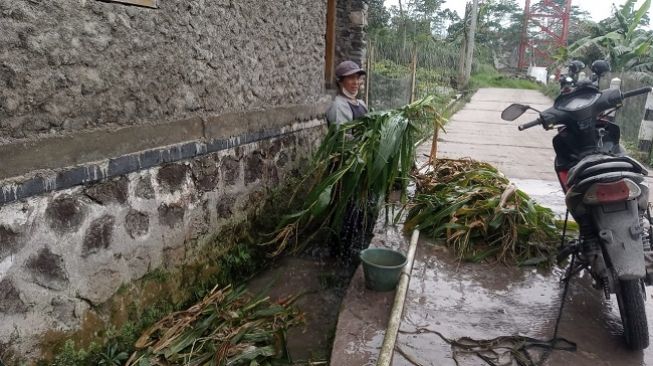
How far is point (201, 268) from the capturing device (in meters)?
2.93

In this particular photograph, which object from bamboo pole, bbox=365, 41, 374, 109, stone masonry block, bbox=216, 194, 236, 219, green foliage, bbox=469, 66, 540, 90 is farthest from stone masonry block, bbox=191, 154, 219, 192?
green foliage, bbox=469, 66, 540, 90

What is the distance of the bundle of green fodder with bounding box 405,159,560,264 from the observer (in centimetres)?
333

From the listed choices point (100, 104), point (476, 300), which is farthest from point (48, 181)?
point (476, 300)

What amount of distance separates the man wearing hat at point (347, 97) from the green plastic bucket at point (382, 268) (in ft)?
4.73

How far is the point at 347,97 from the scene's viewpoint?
419cm

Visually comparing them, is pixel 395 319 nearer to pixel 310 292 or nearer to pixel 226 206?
pixel 310 292

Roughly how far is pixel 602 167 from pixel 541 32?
35.9m

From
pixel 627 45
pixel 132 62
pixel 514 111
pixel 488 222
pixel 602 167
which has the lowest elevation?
pixel 488 222

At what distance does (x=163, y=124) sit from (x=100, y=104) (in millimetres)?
391

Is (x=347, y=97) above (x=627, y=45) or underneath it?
underneath

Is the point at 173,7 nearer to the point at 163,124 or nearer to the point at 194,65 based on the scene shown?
the point at 194,65

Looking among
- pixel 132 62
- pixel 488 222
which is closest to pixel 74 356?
pixel 132 62

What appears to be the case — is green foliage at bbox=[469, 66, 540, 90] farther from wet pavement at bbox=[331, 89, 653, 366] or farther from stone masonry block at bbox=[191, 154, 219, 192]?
stone masonry block at bbox=[191, 154, 219, 192]

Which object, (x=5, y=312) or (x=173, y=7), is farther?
(x=173, y=7)
